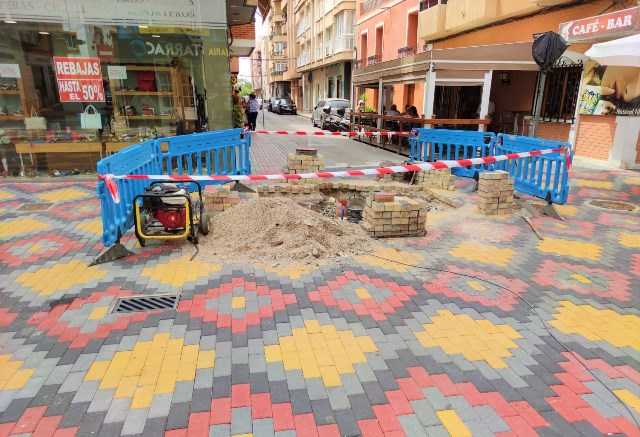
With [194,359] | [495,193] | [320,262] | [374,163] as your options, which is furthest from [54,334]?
[374,163]

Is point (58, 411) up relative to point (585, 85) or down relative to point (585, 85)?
down

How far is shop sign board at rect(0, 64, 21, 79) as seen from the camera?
30.6ft

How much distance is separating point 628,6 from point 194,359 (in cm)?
1343

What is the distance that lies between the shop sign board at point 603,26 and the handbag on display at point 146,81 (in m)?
11.2

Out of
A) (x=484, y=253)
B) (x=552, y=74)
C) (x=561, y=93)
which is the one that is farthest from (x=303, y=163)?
(x=552, y=74)

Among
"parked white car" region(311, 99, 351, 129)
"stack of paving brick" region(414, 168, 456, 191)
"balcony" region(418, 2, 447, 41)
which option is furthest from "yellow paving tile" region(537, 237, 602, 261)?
"parked white car" region(311, 99, 351, 129)

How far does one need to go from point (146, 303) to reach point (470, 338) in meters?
2.93

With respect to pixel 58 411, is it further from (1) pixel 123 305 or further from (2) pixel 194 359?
(1) pixel 123 305

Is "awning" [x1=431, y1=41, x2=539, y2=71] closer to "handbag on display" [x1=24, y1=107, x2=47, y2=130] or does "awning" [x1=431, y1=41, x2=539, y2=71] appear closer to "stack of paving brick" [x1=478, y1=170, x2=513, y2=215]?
"stack of paving brick" [x1=478, y1=170, x2=513, y2=215]

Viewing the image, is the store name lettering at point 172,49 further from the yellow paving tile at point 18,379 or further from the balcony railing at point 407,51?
the balcony railing at point 407,51

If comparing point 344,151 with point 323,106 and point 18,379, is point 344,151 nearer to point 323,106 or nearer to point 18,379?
point 323,106

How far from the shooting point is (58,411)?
2.62m

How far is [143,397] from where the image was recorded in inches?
108

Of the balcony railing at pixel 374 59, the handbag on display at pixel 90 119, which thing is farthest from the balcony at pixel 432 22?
the handbag on display at pixel 90 119
